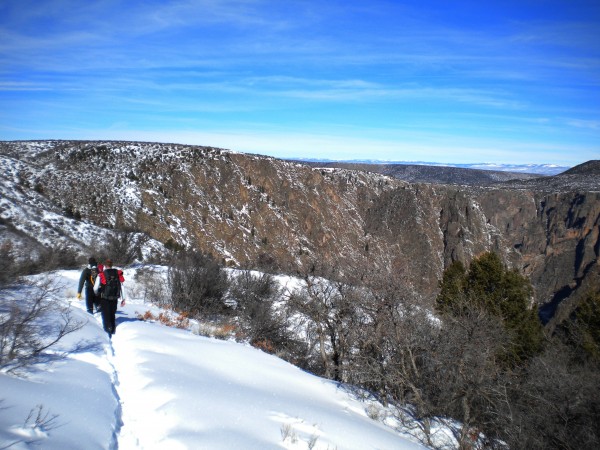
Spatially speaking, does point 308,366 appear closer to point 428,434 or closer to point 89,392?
point 428,434

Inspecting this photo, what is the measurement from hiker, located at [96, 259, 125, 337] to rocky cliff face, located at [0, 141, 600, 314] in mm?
24222

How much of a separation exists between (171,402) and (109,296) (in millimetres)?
3356

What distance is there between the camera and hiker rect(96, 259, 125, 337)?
7.08 meters

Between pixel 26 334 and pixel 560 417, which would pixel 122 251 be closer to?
pixel 26 334

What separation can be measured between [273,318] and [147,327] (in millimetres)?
4715

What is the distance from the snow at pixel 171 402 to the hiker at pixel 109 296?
192 millimetres

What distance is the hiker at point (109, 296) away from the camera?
7078mm

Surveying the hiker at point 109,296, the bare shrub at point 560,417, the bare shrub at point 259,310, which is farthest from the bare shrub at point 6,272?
the bare shrub at point 560,417

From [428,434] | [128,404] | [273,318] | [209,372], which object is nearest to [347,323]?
[273,318]

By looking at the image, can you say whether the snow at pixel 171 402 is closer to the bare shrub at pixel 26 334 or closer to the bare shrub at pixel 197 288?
the bare shrub at pixel 26 334

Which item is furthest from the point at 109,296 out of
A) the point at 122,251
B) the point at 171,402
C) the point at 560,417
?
the point at 122,251

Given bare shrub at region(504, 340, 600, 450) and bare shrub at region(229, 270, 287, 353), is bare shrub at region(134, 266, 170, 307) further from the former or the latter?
bare shrub at region(504, 340, 600, 450)

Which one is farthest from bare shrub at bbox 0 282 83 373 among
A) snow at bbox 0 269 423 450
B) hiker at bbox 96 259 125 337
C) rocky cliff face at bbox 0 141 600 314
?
rocky cliff face at bbox 0 141 600 314

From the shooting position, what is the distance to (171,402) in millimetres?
4637
